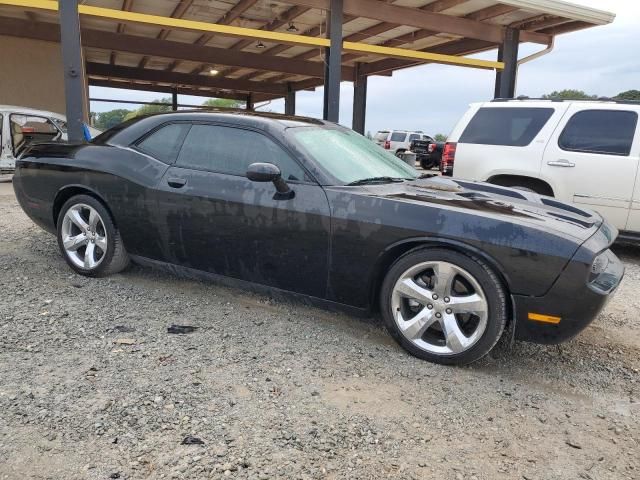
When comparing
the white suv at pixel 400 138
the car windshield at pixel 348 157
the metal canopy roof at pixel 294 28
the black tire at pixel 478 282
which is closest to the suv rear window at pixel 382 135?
the white suv at pixel 400 138

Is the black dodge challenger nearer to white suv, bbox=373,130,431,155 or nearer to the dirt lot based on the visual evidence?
the dirt lot

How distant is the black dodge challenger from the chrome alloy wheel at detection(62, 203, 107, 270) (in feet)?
0.04

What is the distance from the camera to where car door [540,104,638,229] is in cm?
572

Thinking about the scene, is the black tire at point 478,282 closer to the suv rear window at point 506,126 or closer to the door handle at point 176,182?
the door handle at point 176,182

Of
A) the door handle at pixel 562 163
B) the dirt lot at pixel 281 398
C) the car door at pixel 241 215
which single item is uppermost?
the door handle at pixel 562 163

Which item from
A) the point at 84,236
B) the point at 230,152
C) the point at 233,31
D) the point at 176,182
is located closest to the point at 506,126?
the point at 230,152

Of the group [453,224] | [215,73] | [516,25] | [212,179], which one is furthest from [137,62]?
[453,224]

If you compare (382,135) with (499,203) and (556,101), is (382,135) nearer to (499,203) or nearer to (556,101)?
(556,101)

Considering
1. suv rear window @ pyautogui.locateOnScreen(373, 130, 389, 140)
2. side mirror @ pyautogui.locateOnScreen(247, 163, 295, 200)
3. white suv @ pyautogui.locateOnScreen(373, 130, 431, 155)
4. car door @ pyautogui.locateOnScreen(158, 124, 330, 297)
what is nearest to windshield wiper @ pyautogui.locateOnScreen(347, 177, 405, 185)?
car door @ pyautogui.locateOnScreen(158, 124, 330, 297)

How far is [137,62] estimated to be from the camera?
17.8m

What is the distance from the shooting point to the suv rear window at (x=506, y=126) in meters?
6.24

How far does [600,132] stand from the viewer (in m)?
5.91

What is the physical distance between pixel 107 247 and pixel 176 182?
3.07ft

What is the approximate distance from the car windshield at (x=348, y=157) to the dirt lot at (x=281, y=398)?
1.08 meters
